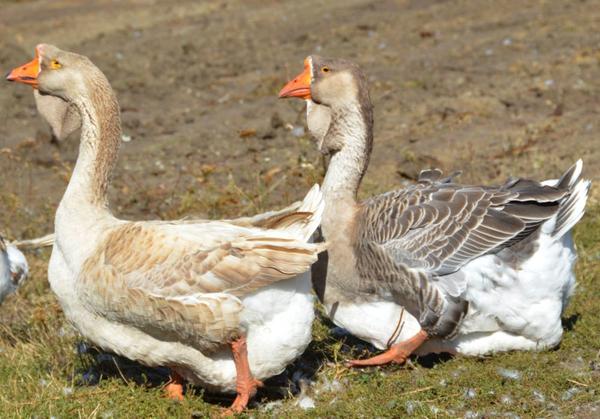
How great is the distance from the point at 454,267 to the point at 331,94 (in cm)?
145

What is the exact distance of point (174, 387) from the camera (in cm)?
572

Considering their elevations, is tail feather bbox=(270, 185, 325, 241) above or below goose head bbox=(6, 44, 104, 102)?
below

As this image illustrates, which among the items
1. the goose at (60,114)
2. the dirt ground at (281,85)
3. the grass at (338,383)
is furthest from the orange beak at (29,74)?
the dirt ground at (281,85)

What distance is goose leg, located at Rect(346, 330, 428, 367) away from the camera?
19.3 feet

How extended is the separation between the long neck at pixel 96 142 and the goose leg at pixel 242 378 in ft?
4.09

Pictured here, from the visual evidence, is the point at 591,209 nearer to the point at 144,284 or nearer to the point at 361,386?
the point at 361,386

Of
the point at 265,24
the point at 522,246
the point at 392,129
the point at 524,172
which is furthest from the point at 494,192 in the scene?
the point at 265,24

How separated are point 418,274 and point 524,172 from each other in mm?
4053

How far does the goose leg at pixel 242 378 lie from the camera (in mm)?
5279

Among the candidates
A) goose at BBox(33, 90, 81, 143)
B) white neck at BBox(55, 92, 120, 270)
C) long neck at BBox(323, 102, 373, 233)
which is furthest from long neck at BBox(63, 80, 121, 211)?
long neck at BBox(323, 102, 373, 233)

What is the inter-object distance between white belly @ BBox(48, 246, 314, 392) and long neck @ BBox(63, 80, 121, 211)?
53 cm

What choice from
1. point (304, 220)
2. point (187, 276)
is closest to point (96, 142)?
point (187, 276)

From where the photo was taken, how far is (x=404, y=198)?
616 cm

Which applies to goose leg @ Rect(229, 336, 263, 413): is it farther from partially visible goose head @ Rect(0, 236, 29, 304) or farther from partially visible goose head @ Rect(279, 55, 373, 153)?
partially visible goose head @ Rect(0, 236, 29, 304)
